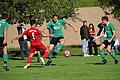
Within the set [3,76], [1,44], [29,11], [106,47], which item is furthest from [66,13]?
[3,76]

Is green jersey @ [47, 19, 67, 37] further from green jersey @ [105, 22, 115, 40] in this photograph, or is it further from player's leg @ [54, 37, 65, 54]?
green jersey @ [105, 22, 115, 40]

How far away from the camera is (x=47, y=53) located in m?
17.6

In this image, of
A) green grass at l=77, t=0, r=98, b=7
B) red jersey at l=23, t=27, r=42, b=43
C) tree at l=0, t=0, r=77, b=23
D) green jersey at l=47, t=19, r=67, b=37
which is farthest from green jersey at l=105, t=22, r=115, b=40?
green grass at l=77, t=0, r=98, b=7

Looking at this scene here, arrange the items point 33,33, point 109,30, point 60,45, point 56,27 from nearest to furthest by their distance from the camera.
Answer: point 33,33
point 109,30
point 60,45
point 56,27

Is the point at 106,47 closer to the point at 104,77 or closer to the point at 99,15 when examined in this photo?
the point at 104,77

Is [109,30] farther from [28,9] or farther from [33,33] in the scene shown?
[28,9]

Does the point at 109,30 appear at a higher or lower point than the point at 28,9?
lower

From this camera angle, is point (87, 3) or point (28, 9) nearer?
point (28, 9)

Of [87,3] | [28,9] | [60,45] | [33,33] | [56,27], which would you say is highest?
[87,3]

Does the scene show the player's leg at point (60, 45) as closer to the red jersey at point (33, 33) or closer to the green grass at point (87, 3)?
the red jersey at point (33, 33)

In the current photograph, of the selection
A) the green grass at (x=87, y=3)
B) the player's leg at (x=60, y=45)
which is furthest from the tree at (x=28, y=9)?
the green grass at (x=87, y=3)

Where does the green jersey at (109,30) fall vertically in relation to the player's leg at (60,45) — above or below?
above

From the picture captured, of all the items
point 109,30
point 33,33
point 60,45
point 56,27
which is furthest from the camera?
point 56,27

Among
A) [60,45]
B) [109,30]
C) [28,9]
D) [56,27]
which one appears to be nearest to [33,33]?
[60,45]
